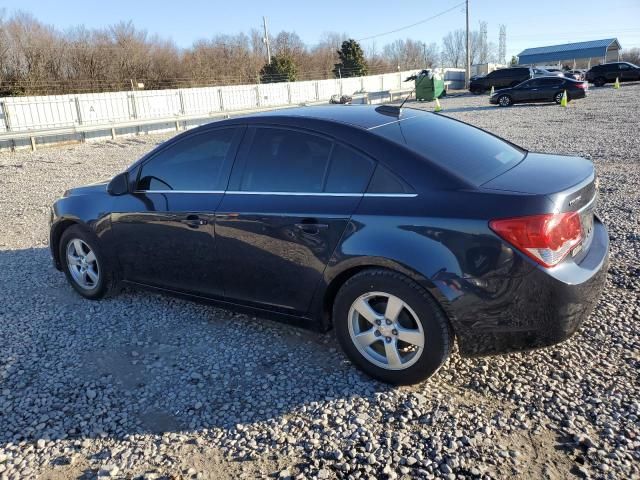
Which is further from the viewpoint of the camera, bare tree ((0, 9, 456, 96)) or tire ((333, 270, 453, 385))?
bare tree ((0, 9, 456, 96))

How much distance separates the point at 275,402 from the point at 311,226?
1118 mm

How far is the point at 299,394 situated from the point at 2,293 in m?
3.65

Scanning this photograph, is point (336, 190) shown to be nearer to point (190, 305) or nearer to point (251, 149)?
point (251, 149)

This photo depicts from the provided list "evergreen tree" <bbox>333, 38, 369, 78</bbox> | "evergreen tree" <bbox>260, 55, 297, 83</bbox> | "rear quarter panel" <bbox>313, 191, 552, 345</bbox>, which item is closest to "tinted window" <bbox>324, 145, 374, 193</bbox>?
"rear quarter panel" <bbox>313, 191, 552, 345</bbox>

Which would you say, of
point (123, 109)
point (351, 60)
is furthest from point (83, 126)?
point (351, 60)

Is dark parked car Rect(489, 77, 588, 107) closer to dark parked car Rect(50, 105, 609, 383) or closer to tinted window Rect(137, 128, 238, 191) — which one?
dark parked car Rect(50, 105, 609, 383)

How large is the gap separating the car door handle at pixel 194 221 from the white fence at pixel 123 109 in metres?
16.2

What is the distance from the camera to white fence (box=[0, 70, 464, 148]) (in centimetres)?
1844

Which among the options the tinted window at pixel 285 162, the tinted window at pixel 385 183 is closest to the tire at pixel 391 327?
the tinted window at pixel 385 183

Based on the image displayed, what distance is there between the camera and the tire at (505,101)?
26064 millimetres

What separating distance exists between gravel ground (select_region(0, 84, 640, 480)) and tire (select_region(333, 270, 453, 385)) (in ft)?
0.49

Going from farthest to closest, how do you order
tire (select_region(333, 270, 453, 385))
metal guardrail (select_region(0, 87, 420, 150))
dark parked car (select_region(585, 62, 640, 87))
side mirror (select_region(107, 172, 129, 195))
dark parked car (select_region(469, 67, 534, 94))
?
dark parked car (select_region(585, 62, 640, 87)), dark parked car (select_region(469, 67, 534, 94)), metal guardrail (select_region(0, 87, 420, 150)), side mirror (select_region(107, 172, 129, 195)), tire (select_region(333, 270, 453, 385))

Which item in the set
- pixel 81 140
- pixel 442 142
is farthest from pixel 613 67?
pixel 442 142

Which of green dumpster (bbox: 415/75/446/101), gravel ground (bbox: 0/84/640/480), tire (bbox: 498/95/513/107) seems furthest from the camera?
green dumpster (bbox: 415/75/446/101)
